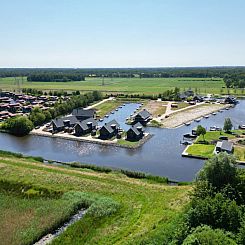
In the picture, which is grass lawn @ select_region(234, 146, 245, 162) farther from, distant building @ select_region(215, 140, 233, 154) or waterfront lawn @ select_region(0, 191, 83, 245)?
waterfront lawn @ select_region(0, 191, 83, 245)

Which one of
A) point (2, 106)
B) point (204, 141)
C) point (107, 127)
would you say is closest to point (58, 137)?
point (107, 127)

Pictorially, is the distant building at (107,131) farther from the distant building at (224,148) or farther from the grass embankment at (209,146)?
the distant building at (224,148)

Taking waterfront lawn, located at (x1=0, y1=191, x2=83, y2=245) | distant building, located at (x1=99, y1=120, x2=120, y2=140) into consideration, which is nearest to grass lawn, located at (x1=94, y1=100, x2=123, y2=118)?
distant building, located at (x1=99, y1=120, x2=120, y2=140)

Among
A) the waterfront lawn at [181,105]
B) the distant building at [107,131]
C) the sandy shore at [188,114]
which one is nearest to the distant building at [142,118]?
the sandy shore at [188,114]

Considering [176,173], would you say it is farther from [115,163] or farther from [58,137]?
[58,137]

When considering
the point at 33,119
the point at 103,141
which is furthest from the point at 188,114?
the point at 33,119

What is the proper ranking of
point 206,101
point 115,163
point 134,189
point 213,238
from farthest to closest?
point 206,101 → point 115,163 → point 134,189 → point 213,238
